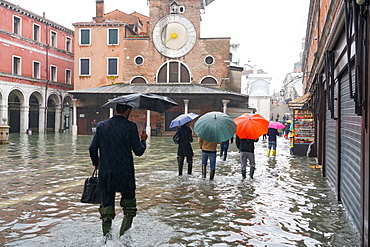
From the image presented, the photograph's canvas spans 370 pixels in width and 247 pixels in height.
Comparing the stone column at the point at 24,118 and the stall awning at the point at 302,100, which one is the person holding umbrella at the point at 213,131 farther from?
the stone column at the point at 24,118

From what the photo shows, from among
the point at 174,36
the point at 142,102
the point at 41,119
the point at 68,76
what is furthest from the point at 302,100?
the point at 68,76

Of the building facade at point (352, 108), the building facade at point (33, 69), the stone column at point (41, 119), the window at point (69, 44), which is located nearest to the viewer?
the building facade at point (352, 108)

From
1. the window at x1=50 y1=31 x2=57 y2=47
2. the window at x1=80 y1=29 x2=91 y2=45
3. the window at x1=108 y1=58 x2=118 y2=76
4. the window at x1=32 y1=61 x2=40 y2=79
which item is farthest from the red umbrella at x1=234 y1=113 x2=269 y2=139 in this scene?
the window at x1=50 y1=31 x2=57 y2=47

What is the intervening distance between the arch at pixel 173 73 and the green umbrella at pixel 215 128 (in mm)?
25508

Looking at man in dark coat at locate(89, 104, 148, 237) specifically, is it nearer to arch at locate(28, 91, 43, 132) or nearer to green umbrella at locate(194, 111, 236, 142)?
green umbrella at locate(194, 111, 236, 142)

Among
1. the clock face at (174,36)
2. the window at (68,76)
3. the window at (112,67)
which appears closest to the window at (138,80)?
the window at (112,67)

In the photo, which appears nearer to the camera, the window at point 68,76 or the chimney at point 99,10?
the chimney at point 99,10

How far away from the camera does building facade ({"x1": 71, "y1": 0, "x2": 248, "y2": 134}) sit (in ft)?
110

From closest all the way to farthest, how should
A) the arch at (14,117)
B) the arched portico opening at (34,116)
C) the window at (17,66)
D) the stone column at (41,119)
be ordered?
the window at (17,66) < the arch at (14,117) < the stone column at (41,119) < the arched portico opening at (34,116)

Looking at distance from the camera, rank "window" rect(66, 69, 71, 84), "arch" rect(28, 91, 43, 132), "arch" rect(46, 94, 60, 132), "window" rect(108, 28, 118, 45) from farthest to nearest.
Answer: "window" rect(66, 69, 71, 84), "arch" rect(46, 94, 60, 132), "arch" rect(28, 91, 43, 132), "window" rect(108, 28, 118, 45)

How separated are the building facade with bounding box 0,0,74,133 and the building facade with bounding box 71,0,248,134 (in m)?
3.77

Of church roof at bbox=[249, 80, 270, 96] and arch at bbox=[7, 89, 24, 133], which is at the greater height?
church roof at bbox=[249, 80, 270, 96]

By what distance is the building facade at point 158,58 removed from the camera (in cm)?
3344

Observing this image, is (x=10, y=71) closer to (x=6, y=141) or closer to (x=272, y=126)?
(x=6, y=141)
